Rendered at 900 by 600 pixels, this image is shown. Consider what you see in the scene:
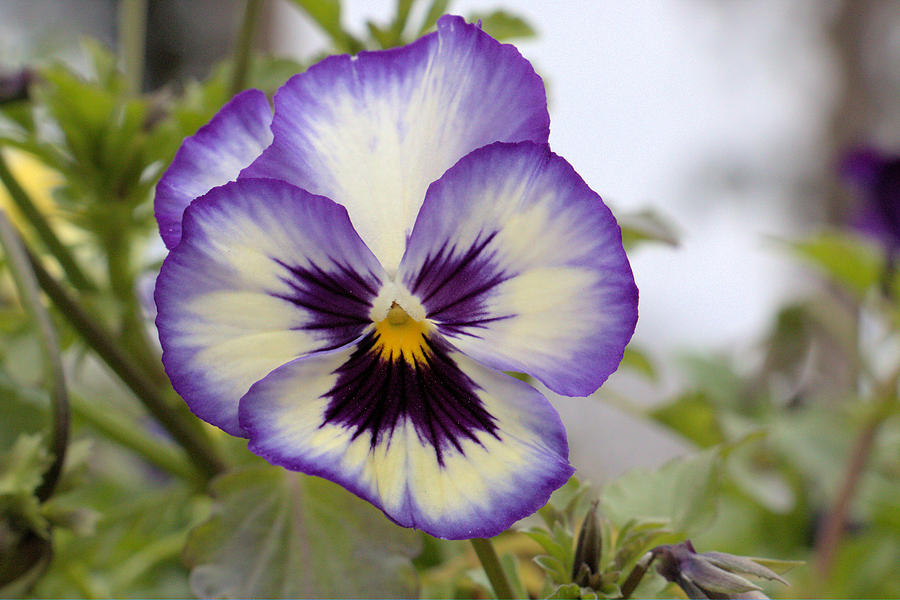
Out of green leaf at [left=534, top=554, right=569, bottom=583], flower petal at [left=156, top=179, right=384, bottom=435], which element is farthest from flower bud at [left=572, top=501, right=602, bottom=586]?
flower petal at [left=156, top=179, right=384, bottom=435]

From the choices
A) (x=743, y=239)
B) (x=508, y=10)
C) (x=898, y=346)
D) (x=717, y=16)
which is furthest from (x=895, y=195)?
(x=717, y=16)

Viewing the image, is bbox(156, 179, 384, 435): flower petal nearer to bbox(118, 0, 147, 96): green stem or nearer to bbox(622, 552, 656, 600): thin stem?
bbox(622, 552, 656, 600): thin stem

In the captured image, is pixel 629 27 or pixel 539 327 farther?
pixel 629 27

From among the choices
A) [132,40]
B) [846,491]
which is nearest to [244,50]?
[132,40]

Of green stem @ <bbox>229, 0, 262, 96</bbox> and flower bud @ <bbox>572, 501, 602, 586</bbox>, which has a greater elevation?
green stem @ <bbox>229, 0, 262, 96</bbox>

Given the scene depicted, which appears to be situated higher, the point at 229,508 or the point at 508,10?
the point at 508,10

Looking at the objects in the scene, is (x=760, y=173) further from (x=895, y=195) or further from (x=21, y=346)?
(x=21, y=346)

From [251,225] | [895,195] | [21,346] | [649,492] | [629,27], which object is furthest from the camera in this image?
[629,27]
